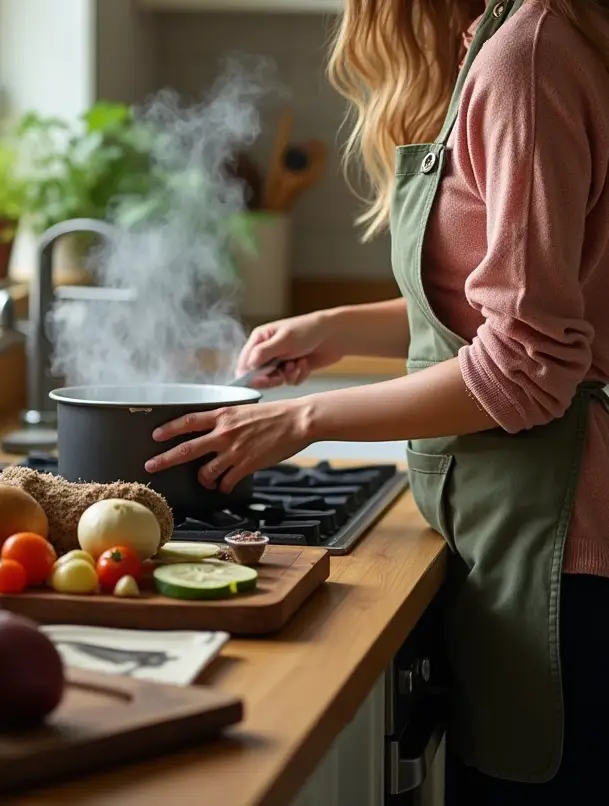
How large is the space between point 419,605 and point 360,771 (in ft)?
0.54

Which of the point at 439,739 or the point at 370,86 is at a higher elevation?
the point at 370,86

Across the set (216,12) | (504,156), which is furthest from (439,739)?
(216,12)

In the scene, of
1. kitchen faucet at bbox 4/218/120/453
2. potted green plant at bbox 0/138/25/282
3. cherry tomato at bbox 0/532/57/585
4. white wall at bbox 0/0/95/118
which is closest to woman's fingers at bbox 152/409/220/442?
cherry tomato at bbox 0/532/57/585

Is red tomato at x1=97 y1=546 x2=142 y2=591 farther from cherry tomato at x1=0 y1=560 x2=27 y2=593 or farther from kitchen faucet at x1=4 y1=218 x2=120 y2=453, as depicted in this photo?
kitchen faucet at x1=4 y1=218 x2=120 y2=453

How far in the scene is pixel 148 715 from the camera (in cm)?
79

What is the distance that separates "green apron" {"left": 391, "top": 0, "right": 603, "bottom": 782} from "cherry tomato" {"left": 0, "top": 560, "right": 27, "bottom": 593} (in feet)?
1.65

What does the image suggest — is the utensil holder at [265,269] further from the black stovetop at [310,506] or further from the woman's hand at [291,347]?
the woman's hand at [291,347]

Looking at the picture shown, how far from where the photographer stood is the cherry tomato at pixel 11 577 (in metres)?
1.05

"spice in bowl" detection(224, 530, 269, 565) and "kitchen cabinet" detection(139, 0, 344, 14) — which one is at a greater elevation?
"kitchen cabinet" detection(139, 0, 344, 14)

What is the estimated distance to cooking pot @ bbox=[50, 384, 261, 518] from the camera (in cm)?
136

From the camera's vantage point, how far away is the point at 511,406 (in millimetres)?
1268

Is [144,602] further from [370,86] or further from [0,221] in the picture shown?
[0,221]

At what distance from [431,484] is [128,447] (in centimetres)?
32

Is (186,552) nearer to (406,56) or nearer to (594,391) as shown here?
(594,391)
